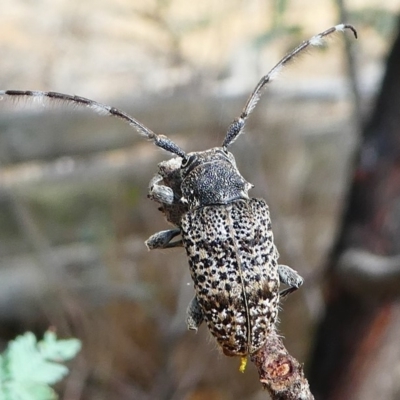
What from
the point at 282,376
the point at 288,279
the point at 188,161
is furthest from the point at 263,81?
the point at 282,376

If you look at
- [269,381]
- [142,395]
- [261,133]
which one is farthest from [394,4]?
[269,381]

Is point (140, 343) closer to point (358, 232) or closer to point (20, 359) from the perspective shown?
point (358, 232)

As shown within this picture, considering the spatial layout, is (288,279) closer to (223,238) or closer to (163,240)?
(223,238)

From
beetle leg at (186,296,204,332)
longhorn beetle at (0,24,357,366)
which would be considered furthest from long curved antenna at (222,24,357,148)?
beetle leg at (186,296,204,332)

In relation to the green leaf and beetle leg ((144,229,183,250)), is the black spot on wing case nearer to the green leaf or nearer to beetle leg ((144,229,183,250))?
beetle leg ((144,229,183,250))

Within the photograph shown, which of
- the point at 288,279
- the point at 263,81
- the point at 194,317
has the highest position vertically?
the point at 263,81
